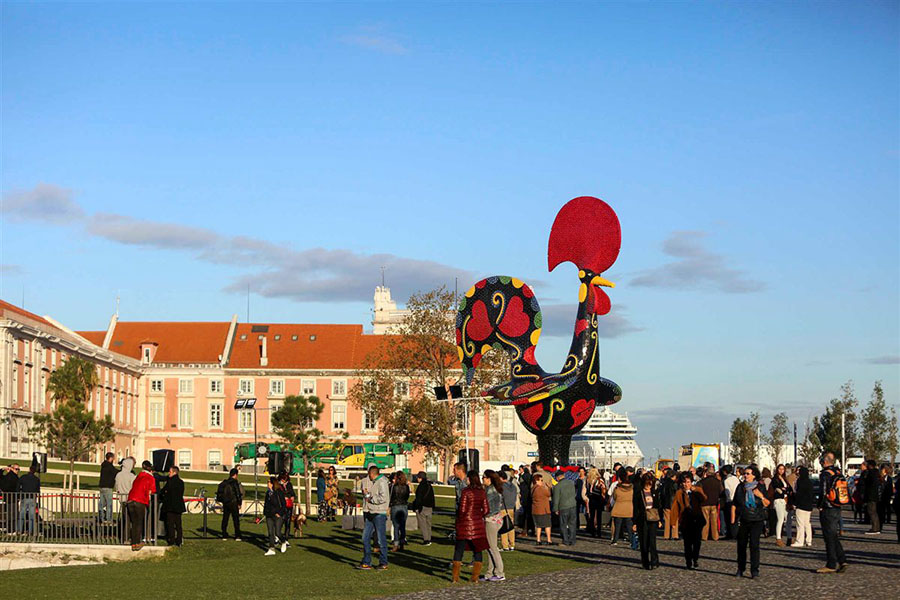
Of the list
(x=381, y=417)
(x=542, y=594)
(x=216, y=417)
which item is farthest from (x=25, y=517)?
→ (x=216, y=417)

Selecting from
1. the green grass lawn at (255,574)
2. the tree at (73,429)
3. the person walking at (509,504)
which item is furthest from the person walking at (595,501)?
the tree at (73,429)

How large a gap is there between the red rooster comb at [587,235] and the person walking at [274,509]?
48.2 ft

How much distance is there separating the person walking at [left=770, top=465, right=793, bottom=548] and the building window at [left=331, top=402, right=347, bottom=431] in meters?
84.0

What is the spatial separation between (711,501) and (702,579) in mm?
7816

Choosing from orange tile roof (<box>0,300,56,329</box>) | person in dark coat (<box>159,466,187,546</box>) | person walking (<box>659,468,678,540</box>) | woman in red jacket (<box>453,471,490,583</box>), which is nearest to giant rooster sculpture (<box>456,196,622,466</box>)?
person walking (<box>659,468,678,540</box>)

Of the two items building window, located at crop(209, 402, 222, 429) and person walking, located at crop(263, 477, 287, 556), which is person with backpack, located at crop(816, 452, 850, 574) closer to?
person walking, located at crop(263, 477, 287, 556)

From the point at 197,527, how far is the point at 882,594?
1967 centimetres

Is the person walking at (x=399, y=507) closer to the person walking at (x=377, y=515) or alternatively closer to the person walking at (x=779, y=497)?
the person walking at (x=377, y=515)

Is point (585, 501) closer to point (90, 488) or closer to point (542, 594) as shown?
point (542, 594)

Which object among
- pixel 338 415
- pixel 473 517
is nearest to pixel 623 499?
pixel 473 517

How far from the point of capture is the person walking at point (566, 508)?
27.0 metres

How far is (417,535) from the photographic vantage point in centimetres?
2939

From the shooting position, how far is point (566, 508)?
2712cm

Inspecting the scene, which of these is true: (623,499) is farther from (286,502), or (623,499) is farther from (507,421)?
(507,421)
